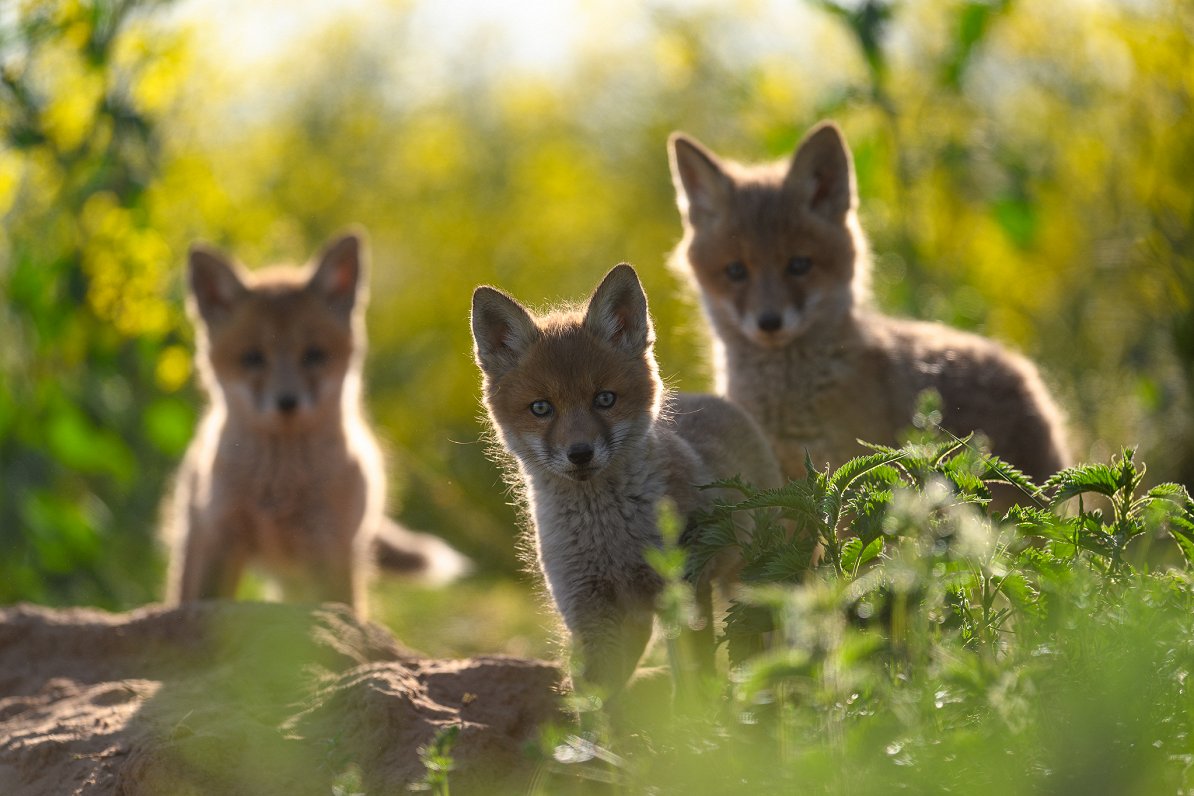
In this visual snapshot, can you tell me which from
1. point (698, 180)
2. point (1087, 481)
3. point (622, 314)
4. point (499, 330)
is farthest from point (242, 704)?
point (698, 180)

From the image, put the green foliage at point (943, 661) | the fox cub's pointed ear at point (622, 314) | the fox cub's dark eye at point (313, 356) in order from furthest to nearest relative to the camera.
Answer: the fox cub's dark eye at point (313, 356)
the fox cub's pointed ear at point (622, 314)
the green foliage at point (943, 661)

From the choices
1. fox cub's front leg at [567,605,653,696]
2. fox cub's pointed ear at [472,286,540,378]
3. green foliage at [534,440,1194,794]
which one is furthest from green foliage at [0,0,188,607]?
green foliage at [534,440,1194,794]

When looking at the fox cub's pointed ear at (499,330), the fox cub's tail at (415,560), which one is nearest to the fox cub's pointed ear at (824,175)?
the fox cub's pointed ear at (499,330)

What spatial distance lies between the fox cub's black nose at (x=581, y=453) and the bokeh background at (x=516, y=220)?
2.50m

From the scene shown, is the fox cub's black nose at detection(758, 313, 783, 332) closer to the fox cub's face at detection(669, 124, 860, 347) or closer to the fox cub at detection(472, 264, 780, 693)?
the fox cub's face at detection(669, 124, 860, 347)

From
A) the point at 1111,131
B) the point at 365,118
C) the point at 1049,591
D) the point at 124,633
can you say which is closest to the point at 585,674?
the point at 1049,591

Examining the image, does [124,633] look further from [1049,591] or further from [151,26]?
[151,26]

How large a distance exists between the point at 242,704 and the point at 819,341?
2.92 m

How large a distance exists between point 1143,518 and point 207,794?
2.43m

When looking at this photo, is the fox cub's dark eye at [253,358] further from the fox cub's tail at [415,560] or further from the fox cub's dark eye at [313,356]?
the fox cub's tail at [415,560]

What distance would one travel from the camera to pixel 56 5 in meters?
7.28

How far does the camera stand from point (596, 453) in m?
3.76

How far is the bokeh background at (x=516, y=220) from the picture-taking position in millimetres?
7480

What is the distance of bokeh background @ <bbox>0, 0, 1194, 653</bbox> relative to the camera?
7480mm
